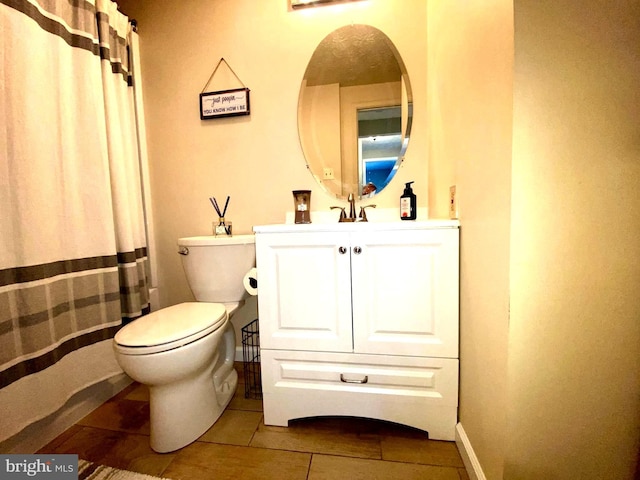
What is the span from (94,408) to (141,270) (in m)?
0.67

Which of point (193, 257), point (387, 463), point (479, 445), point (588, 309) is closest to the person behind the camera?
point (588, 309)

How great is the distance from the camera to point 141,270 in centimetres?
143

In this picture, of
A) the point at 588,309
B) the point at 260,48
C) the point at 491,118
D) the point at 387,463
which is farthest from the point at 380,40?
the point at 387,463

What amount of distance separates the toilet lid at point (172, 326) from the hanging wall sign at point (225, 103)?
3.57ft

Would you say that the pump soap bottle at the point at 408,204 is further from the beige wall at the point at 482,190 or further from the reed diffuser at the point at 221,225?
the reed diffuser at the point at 221,225

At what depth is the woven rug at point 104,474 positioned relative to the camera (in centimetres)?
86

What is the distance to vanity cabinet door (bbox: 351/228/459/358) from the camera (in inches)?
36.7

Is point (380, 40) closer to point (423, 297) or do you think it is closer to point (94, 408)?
point (423, 297)

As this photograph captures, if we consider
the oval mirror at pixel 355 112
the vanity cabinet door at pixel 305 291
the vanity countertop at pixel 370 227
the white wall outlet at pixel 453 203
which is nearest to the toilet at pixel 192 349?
the vanity cabinet door at pixel 305 291

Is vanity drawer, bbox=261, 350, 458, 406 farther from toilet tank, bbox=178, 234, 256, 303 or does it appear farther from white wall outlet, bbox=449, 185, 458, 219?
white wall outlet, bbox=449, 185, 458, 219

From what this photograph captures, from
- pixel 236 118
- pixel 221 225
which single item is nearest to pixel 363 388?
pixel 221 225

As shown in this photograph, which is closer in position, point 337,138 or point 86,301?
point 86,301

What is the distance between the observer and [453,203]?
990 mm

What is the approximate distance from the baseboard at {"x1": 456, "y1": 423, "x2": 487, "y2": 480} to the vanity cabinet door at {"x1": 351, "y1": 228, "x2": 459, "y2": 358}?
10.5 inches
